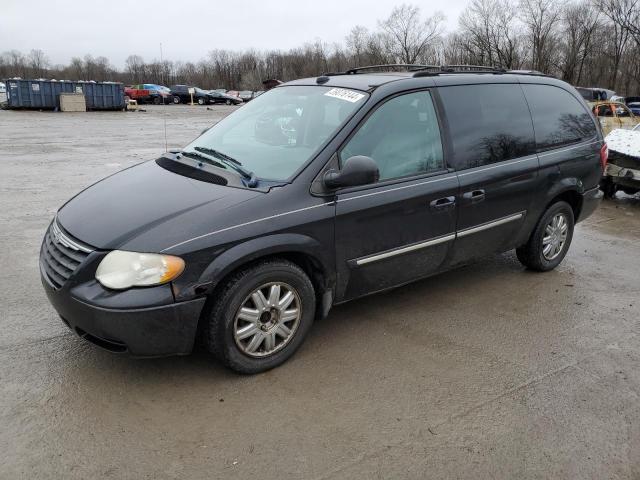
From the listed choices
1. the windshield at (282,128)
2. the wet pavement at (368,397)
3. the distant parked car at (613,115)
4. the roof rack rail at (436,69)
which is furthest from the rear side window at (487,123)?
the distant parked car at (613,115)

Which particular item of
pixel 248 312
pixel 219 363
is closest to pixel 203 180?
pixel 248 312

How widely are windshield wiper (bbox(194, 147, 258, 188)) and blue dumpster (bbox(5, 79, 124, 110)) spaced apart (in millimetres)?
35035

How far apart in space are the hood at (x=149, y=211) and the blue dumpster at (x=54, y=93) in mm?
35308

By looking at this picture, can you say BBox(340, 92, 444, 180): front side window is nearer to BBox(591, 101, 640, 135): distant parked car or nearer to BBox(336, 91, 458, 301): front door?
BBox(336, 91, 458, 301): front door

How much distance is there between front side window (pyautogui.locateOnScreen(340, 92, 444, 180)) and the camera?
3781 millimetres

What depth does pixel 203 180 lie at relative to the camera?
366 centimetres

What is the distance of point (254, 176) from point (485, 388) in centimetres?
201

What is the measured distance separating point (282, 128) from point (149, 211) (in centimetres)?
129

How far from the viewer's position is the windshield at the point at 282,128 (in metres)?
3.70

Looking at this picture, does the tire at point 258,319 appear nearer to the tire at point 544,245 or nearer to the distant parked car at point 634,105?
the tire at point 544,245

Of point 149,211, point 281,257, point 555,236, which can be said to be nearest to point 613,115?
point 555,236

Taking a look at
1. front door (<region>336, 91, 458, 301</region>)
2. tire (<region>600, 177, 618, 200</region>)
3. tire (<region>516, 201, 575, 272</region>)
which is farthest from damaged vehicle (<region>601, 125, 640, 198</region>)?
front door (<region>336, 91, 458, 301</region>)

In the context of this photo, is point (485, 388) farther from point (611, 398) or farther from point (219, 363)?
point (219, 363)

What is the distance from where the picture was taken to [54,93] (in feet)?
114
